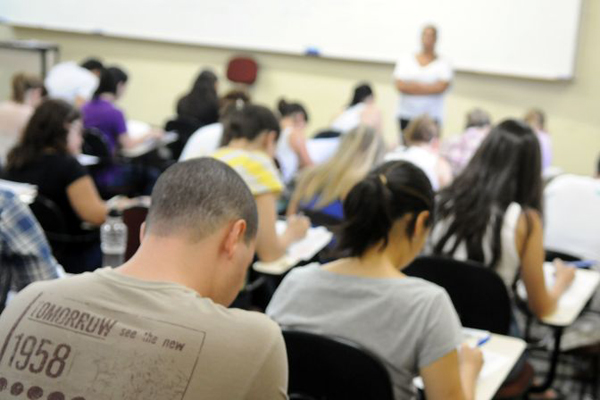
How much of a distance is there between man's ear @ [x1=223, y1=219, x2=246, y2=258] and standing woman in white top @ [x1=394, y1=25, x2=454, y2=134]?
586 centimetres

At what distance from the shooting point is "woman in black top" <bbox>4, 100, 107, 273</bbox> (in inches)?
153

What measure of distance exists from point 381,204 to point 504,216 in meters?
1.04

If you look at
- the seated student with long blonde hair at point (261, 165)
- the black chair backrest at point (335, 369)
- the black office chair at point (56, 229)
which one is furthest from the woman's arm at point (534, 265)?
A: the black office chair at point (56, 229)

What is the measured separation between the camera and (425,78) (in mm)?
7191

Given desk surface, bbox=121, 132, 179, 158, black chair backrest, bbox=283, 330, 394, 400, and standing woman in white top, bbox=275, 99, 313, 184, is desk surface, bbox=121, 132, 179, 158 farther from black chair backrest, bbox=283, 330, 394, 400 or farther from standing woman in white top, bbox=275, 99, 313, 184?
black chair backrest, bbox=283, 330, 394, 400

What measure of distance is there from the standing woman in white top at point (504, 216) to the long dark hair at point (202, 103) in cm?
403

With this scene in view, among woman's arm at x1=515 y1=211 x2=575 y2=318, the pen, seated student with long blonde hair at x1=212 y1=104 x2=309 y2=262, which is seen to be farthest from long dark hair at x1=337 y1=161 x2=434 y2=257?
seated student with long blonde hair at x1=212 y1=104 x2=309 y2=262

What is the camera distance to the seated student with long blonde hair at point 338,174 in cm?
392

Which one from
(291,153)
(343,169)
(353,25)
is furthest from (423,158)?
(353,25)

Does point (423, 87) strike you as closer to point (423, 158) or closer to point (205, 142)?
point (423, 158)

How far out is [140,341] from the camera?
1349 millimetres

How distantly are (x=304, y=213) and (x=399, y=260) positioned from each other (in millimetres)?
1808

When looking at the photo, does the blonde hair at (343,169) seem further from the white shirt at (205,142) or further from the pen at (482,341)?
the pen at (482,341)

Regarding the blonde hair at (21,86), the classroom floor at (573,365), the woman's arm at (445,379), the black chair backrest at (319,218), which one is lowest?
the classroom floor at (573,365)
